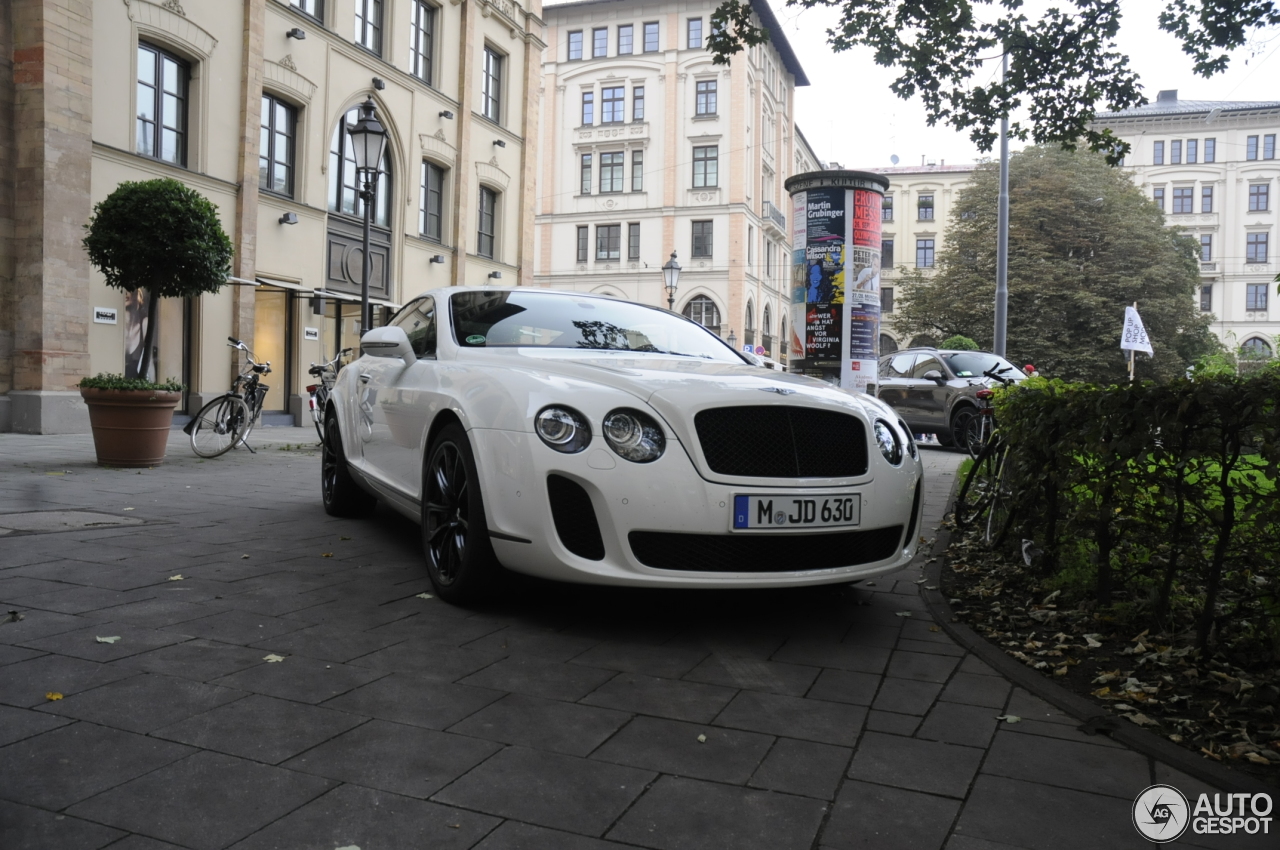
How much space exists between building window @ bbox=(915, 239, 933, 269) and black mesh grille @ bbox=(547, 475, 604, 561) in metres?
70.8

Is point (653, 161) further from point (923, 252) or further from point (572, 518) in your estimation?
point (572, 518)

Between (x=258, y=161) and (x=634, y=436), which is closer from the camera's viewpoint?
(x=634, y=436)

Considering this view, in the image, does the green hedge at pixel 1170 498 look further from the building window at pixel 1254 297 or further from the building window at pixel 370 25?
the building window at pixel 1254 297

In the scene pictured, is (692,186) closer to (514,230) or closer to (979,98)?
(514,230)

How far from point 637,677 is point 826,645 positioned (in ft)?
2.84

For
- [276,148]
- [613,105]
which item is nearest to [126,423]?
[276,148]

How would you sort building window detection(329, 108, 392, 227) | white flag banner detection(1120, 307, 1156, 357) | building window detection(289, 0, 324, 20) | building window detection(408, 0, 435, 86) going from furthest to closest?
1. building window detection(408, 0, 435, 86)
2. building window detection(329, 108, 392, 227)
3. building window detection(289, 0, 324, 20)
4. white flag banner detection(1120, 307, 1156, 357)

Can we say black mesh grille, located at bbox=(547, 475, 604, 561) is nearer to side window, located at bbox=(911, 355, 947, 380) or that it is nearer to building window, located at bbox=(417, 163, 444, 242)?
side window, located at bbox=(911, 355, 947, 380)

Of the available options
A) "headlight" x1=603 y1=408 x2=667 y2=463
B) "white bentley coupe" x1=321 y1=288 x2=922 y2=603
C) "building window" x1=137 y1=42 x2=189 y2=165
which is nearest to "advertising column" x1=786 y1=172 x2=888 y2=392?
"building window" x1=137 y1=42 x2=189 y2=165

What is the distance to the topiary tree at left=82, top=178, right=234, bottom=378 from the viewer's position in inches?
391

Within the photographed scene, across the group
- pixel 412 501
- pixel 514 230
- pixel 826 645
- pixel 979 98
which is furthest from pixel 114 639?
pixel 514 230

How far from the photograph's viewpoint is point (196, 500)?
7.18 m

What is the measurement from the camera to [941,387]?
48.4 feet

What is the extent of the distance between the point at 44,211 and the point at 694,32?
135 ft
